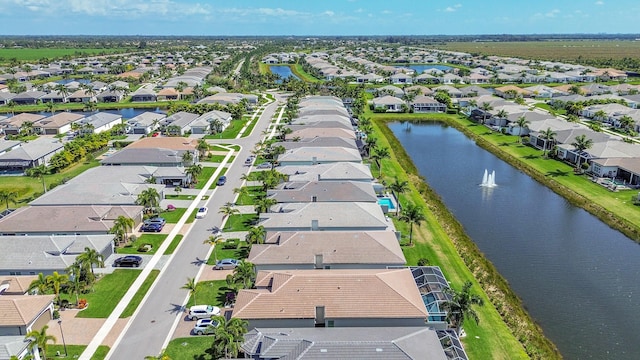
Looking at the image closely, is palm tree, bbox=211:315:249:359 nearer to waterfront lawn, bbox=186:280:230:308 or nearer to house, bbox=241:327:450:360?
house, bbox=241:327:450:360

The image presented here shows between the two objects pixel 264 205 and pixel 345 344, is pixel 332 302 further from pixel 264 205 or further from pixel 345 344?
pixel 264 205

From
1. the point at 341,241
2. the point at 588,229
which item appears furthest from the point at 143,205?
the point at 588,229

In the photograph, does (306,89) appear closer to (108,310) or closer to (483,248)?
(483,248)

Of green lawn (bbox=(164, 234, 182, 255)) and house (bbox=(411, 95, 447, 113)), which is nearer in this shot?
green lawn (bbox=(164, 234, 182, 255))

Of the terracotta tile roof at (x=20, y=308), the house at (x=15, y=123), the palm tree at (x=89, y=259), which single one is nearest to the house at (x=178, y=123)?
the house at (x=15, y=123)

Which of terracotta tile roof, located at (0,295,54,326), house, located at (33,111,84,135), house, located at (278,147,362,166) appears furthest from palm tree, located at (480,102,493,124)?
terracotta tile roof, located at (0,295,54,326)

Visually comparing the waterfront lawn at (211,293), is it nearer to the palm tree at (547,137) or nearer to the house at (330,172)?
the house at (330,172)
